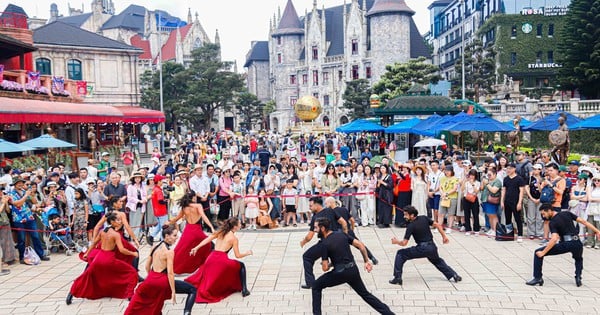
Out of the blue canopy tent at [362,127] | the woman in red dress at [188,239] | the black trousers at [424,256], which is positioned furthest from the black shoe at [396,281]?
the blue canopy tent at [362,127]

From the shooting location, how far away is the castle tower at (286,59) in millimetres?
91312

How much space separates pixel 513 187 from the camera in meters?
13.4

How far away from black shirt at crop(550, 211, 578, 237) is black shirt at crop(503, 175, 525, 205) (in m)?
3.84

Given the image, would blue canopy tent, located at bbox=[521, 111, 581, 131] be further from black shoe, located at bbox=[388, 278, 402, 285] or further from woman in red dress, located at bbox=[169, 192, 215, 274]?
woman in red dress, located at bbox=[169, 192, 215, 274]

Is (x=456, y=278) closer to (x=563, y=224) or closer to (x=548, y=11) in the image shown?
(x=563, y=224)

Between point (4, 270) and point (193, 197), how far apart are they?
4.44m

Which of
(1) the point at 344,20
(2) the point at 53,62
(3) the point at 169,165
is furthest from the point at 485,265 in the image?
(1) the point at 344,20

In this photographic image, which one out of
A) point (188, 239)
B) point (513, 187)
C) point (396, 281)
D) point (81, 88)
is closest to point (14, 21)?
point (81, 88)

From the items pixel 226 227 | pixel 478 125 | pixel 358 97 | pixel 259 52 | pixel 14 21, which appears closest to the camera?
pixel 226 227

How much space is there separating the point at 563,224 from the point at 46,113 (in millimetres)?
21944

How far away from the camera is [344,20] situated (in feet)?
273

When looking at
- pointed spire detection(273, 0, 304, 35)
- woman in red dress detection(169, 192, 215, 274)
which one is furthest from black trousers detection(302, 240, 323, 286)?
pointed spire detection(273, 0, 304, 35)

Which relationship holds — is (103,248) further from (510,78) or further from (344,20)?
(344,20)

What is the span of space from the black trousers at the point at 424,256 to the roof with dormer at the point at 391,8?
232 feet
